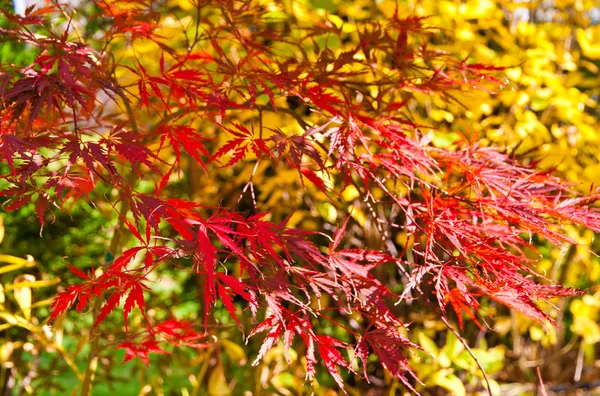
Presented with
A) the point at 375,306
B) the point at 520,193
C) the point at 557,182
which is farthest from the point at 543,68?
the point at 375,306

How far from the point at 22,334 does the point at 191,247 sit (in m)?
2.20

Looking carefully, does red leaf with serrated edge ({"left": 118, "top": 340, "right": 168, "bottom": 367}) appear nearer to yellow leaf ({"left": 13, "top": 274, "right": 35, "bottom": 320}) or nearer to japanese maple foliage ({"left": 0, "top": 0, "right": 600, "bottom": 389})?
japanese maple foliage ({"left": 0, "top": 0, "right": 600, "bottom": 389})

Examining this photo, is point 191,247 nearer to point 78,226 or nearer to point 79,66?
point 79,66

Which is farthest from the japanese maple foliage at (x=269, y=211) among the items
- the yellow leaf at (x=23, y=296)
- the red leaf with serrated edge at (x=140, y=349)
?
the yellow leaf at (x=23, y=296)

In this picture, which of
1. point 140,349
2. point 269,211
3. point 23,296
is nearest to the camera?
point 269,211

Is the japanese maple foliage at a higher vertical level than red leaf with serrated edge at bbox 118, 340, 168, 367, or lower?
→ higher

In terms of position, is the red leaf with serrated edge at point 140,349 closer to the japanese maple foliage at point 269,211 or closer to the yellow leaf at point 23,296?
the japanese maple foliage at point 269,211

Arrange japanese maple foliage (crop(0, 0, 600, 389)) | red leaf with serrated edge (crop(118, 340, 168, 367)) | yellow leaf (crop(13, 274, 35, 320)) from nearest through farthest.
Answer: japanese maple foliage (crop(0, 0, 600, 389)) → red leaf with serrated edge (crop(118, 340, 168, 367)) → yellow leaf (crop(13, 274, 35, 320))

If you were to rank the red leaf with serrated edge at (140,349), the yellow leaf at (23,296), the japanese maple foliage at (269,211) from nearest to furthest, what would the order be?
the japanese maple foliage at (269,211) < the red leaf with serrated edge at (140,349) < the yellow leaf at (23,296)

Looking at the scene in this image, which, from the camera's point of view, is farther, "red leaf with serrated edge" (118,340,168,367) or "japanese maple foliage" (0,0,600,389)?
"red leaf with serrated edge" (118,340,168,367)

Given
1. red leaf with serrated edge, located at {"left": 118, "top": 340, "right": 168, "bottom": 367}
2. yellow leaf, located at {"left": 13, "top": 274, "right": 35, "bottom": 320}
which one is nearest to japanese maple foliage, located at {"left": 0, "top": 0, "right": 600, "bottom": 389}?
red leaf with serrated edge, located at {"left": 118, "top": 340, "right": 168, "bottom": 367}

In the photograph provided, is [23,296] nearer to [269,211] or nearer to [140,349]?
[140,349]

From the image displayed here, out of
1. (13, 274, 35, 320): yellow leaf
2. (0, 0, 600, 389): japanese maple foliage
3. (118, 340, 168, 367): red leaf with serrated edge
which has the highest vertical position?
(0, 0, 600, 389): japanese maple foliage

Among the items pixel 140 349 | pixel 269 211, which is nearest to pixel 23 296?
pixel 140 349
